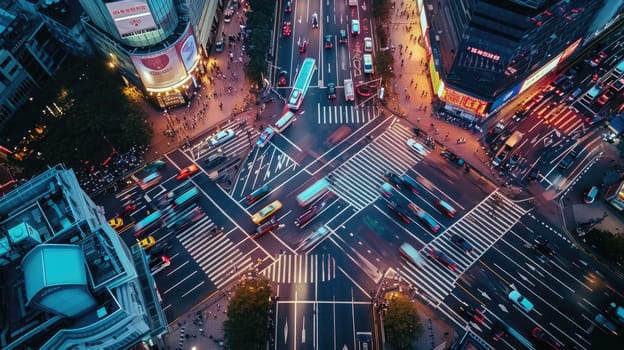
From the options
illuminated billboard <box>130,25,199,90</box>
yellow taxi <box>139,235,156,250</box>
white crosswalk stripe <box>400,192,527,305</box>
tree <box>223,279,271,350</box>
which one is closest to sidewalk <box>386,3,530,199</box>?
white crosswalk stripe <box>400,192,527,305</box>

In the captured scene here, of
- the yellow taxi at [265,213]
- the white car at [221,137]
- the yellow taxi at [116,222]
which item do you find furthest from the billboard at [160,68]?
the yellow taxi at [265,213]

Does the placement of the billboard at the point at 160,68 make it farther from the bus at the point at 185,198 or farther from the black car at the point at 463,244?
the black car at the point at 463,244

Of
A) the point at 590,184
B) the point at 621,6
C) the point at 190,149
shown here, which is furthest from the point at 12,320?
the point at 621,6

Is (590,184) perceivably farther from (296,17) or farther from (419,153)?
(296,17)

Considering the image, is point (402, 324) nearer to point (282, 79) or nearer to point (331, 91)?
point (331, 91)

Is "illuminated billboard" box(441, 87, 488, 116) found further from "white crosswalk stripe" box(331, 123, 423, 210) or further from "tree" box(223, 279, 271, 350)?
"tree" box(223, 279, 271, 350)

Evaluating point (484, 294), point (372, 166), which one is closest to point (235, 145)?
point (372, 166)
